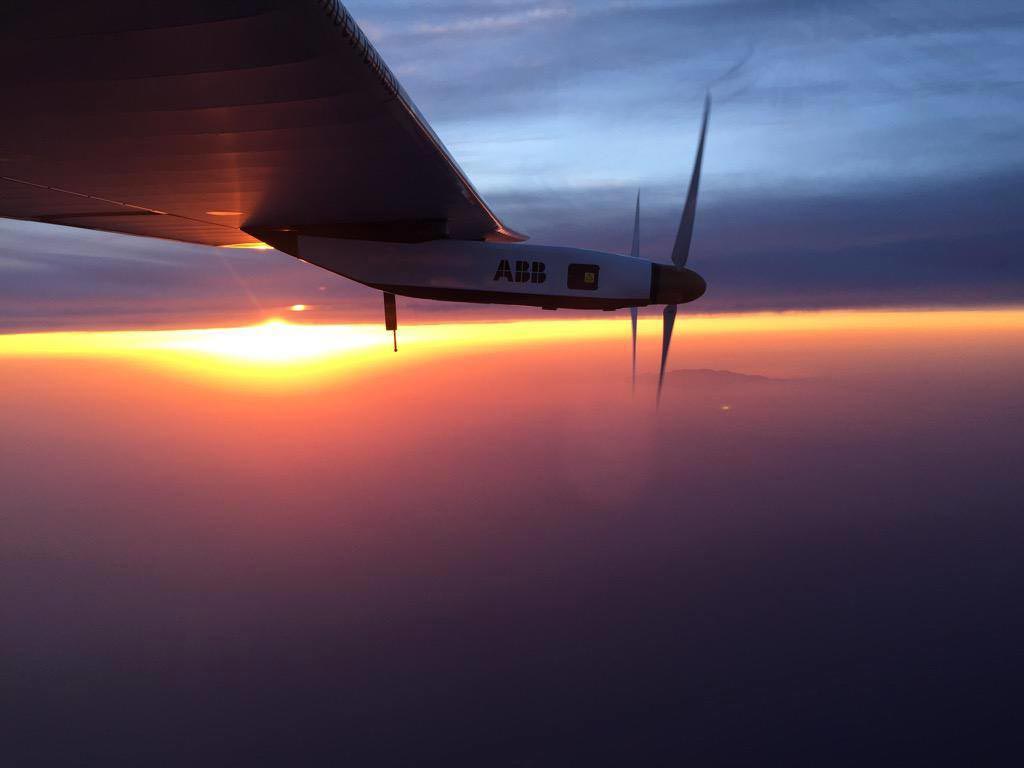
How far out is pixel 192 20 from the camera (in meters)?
3.38

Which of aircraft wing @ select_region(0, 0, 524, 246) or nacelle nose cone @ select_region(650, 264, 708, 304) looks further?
nacelle nose cone @ select_region(650, 264, 708, 304)

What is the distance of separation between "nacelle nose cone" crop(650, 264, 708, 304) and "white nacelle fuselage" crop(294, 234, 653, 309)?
17 cm

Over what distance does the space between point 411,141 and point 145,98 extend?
8.17 ft

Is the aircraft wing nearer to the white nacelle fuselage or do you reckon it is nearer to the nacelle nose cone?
the white nacelle fuselage

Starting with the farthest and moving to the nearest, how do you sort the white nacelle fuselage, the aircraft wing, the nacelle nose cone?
the nacelle nose cone, the white nacelle fuselage, the aircraft wing

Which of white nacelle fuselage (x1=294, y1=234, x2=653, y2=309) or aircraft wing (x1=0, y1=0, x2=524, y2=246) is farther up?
aircraft wing (x1=0, y1=0, x2=524, y2=246)

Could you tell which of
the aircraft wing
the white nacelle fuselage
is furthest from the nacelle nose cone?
the aircraft wing

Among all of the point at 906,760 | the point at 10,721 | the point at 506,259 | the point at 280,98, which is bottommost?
the point at 10,721

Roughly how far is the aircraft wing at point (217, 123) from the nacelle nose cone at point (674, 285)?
3.65 meters

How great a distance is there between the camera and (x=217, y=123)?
210 inches

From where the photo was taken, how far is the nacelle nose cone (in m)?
11.1

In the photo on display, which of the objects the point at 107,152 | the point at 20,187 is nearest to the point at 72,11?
the point at 107,152

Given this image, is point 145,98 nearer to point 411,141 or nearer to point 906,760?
point 411,141

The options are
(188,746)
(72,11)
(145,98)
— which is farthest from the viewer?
(188,746)
